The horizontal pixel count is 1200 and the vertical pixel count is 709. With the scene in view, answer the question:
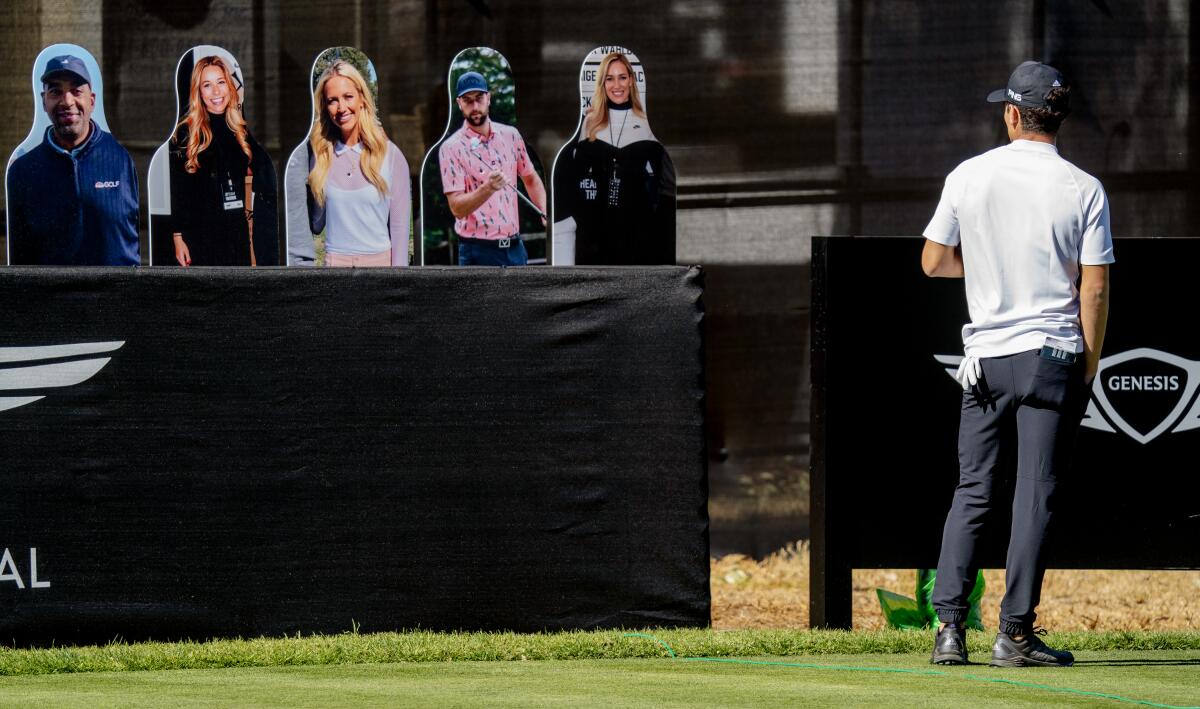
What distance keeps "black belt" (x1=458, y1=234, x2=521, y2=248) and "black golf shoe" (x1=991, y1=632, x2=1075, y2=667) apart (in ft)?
8.00

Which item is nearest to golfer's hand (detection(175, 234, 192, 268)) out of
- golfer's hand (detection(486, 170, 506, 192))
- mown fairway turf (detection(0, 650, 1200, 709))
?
golfer's hand (detection(486, 170, 506, 192))

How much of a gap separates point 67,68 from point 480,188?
1476mm

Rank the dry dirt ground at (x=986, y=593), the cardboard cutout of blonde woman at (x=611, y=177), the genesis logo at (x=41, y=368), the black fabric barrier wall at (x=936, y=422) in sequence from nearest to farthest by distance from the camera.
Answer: the genesis logo at (x=41, y=368), the black fabric barrier wall at (x=936, y=422), the cardboard cutout of blonde woman at (x=611, y=177), the dry dirt ground at (x=986, y=593)

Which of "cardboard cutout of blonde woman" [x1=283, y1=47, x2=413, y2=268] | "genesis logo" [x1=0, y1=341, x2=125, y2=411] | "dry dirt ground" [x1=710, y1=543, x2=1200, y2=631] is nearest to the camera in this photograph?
"genesis logo" [x1=0, y1=341, x2=125, y2=411]

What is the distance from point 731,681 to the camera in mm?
3506

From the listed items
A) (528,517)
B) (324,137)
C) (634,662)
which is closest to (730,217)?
(324,137)

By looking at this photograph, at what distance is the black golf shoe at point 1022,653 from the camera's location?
12.0 feet

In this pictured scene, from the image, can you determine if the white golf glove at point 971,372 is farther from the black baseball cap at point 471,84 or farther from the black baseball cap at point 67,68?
the black baseball cap at point 67,68

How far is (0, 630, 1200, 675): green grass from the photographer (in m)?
4.05

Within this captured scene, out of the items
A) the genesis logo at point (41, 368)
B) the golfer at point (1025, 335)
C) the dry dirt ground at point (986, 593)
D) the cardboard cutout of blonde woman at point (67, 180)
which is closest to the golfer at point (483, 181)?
the cardboard cutout of blonde woman at point (67, 180)

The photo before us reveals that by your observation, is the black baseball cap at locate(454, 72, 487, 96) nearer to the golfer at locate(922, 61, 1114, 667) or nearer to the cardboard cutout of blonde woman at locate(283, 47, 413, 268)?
the cardboard cutout of blonde woman at locate(283, 47, 413, 268)

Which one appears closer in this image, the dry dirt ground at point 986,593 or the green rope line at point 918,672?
the green rope line at point 918,672

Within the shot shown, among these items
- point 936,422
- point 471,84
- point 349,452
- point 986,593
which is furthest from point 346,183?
point 986,593

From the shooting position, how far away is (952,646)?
3.72m
